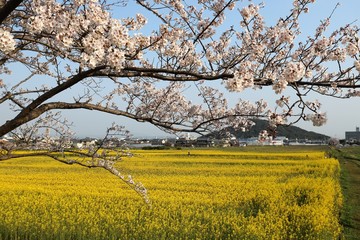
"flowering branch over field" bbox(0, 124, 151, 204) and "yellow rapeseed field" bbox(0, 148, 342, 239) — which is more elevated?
"flowering branch over field" bbox(0, 124, 151, 204)

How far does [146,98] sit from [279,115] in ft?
9.22

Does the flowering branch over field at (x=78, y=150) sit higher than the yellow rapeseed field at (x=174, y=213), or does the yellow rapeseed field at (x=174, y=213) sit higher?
the flowering branch over field at (x=78, y=150)

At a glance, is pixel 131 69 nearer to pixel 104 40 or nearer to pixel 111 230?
pixel 104 40

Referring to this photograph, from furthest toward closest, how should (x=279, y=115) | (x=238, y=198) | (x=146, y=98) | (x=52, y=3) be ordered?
(x=238, y=198) → (x=146, y=98) → (x=52, y=3) → (x=279, y=115)

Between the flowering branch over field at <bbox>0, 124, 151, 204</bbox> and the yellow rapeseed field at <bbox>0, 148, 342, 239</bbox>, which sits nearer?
the flowering branch over field at <bbox>0, 124, 151, 204</bbox>

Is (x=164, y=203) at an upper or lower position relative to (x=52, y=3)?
lower

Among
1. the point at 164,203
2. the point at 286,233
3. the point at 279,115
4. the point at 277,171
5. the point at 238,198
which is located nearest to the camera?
the point at 279,115

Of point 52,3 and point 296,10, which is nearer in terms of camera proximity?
point 52,3

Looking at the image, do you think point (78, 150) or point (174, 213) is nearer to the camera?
point (78, 150)

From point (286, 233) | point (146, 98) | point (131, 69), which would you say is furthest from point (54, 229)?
point (131, 69)

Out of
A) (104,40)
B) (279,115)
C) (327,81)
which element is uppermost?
(104,40)

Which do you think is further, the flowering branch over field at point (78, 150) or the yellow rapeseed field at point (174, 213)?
the yellow rapeseed field at point (174, 213)

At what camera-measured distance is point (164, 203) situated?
1391cm

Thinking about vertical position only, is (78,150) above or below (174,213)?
above
